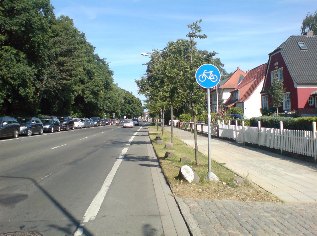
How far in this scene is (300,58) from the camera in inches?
1854

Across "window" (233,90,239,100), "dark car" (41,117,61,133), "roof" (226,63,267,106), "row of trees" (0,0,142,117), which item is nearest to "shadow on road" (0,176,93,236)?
"row of trees" (0,0,142,117)

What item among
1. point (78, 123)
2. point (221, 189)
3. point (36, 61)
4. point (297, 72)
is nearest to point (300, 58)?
point (297, 72)

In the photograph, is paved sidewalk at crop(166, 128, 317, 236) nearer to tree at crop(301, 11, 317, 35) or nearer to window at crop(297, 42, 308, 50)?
window at crop(297, 42, 308, 50)

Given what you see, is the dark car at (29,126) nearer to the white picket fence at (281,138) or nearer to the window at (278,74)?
the white picket fence at (281,138)

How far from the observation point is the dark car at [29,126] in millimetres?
37312

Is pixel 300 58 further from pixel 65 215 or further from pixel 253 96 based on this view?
pixel 65 215

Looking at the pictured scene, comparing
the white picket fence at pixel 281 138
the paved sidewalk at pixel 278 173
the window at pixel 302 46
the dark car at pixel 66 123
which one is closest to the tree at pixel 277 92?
the window at pixel 302 46

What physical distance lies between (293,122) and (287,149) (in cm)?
189

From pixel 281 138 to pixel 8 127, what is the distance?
876 inches

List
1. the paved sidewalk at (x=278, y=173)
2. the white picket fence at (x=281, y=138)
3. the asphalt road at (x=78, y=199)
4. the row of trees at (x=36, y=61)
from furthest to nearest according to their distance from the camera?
the row of trees at (x=36, y=61) → the white picket fence at (x=281, y=138) → the paved sidewalk at (x=278, y=173) → the asphalt road at (x=78, y=199)

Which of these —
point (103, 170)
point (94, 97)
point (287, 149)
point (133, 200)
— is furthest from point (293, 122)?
point (94, 97)

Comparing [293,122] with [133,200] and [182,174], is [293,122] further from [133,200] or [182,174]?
[133,200]

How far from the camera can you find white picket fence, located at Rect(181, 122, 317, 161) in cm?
1445

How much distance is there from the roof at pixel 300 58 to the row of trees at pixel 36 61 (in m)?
26.6
